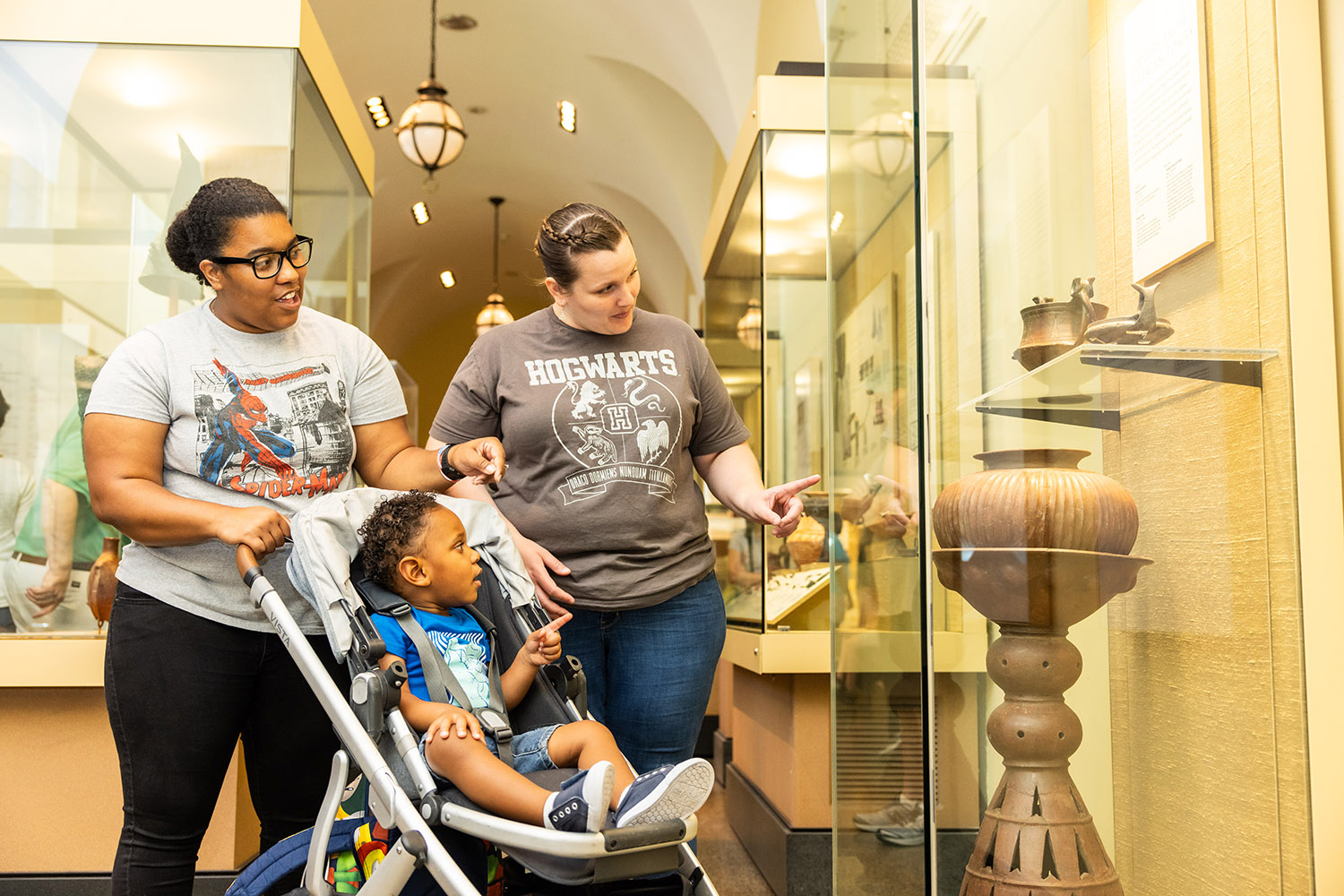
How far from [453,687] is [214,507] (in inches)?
19.6

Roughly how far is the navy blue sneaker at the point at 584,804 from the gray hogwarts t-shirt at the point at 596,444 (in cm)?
53

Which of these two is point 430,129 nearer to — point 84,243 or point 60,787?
point 84,243

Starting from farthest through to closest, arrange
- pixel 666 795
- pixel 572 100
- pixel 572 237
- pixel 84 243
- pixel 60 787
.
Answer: pixel 572 100, pixel 84 243, pixel 60 787, pixel 572 237, pixel 666 795

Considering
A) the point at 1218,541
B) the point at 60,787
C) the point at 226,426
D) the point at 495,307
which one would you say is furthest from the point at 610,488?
the point at 495,307

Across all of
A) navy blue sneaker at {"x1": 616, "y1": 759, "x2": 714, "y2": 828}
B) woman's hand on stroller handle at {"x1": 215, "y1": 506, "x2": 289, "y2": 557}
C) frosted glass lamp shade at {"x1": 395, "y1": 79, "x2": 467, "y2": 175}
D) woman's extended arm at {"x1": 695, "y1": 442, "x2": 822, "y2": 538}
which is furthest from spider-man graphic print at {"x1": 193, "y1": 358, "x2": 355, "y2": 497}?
frosted glass lamp shade at {"x1": 395, "y1": 79, "x2": 467, "y2": 175}

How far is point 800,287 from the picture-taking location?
12.2 feet

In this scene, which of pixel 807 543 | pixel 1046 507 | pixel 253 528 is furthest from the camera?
pixel 807 543

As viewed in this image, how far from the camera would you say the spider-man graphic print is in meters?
1.84

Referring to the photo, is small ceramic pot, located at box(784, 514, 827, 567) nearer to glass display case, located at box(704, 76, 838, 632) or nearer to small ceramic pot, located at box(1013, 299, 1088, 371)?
glass display case, located at box(704, 76, 838, 632)

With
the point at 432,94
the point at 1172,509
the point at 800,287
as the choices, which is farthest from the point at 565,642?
the point at 432,94

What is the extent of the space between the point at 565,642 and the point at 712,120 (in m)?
5.42

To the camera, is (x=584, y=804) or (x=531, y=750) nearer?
(x=584, y=804)

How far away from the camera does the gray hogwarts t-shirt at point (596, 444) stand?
2004 mm

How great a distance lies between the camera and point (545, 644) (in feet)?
A: 6.03
